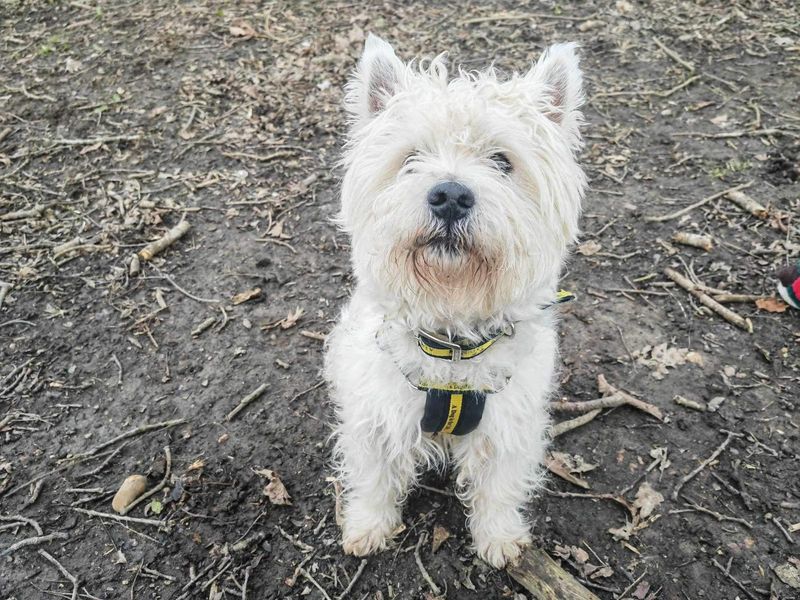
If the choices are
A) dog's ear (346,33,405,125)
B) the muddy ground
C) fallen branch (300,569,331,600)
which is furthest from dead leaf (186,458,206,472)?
dog's ear (346,33,405,125)

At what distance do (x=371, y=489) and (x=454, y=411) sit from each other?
3.05 feet

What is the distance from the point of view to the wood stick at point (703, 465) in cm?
378

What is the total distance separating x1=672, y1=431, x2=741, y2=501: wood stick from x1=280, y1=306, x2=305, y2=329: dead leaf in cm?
306

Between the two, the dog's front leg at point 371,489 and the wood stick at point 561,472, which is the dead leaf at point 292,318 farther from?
the wood stick at point 561,472

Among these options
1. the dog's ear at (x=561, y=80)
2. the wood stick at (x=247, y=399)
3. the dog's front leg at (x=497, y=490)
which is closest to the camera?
the dog's ear at (x=561, y=80)

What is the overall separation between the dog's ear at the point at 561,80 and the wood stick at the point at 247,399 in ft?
9.18

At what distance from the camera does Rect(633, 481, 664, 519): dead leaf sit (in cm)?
370

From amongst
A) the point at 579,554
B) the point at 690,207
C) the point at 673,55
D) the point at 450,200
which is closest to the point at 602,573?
the point at 579,554

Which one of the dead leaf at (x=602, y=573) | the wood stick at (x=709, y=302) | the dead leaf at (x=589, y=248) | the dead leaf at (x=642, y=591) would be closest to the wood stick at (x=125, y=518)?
the dead leaf at (x=602, y=573)

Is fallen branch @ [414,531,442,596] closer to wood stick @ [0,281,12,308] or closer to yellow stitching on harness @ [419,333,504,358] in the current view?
yellow stitching on harness @ [419,333,504,358]

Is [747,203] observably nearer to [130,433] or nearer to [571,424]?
[571,424]

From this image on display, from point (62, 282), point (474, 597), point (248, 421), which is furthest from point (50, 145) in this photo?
point (474, 597)

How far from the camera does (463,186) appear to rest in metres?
2.45

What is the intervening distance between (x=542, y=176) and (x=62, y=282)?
4.40 metres
